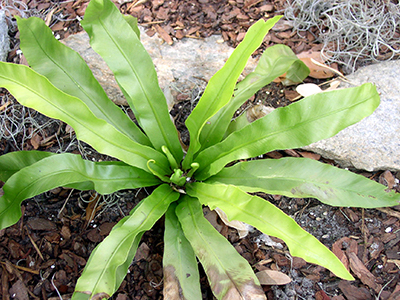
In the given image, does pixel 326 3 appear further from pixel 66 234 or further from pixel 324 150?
pixel 66 234

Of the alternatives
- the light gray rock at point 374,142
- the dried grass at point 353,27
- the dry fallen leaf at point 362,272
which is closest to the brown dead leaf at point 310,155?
the light gray rock at point 374,142

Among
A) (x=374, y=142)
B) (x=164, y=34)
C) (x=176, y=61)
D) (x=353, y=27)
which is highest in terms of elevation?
(x=164, y=34)

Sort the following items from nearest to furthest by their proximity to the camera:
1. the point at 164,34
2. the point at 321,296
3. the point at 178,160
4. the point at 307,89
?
the point at 321,296 < the point at 178,160 < the point at 307,89 < the point at 164,34

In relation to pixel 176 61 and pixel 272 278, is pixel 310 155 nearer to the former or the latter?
pixel 272 278

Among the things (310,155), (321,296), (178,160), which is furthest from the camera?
(310,155)

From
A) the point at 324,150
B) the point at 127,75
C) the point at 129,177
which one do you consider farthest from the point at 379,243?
the point at 127,75

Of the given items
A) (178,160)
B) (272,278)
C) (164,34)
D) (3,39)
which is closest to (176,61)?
(164,34)
